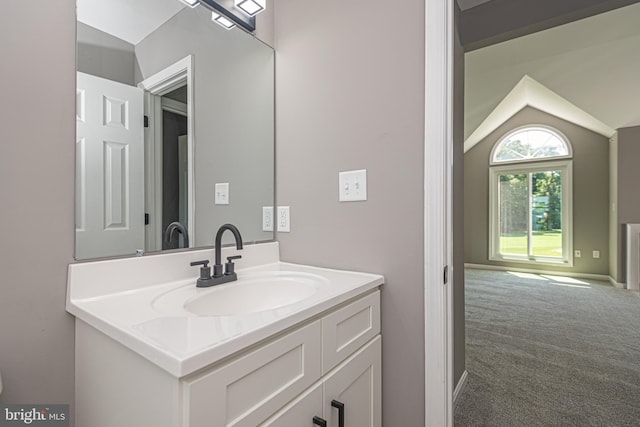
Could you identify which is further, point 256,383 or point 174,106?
point 174,106

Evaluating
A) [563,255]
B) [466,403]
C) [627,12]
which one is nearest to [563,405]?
[466,403]

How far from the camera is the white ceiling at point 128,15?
94cm

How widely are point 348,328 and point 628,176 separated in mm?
5362

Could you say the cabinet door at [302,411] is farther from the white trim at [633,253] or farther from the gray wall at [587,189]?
the gray wall at [587,189]

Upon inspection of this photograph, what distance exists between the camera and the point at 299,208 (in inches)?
56.2

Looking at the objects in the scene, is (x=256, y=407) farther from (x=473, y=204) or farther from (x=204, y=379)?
(x=473, y=204)

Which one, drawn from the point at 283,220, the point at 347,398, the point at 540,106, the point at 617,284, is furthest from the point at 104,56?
the point at 617,284

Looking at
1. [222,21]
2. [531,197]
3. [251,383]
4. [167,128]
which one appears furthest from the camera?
[531,197]

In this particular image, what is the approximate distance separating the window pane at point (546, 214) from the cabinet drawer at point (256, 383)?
20.1 ft

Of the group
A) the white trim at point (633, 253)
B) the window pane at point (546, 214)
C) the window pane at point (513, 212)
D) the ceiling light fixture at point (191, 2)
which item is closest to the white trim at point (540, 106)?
the window pane at point (546, 214)

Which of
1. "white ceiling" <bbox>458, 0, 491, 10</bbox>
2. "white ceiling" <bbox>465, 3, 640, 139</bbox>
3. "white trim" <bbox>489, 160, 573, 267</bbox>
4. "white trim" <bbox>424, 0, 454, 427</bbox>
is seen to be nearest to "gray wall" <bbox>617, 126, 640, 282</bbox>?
"white ceiling" <bbox>465, 3, 640, 139</bbox>

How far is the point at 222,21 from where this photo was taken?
134 cm

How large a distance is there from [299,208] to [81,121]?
33.6 inches

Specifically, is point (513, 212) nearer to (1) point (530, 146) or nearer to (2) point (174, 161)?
(1) point (530, 146)
